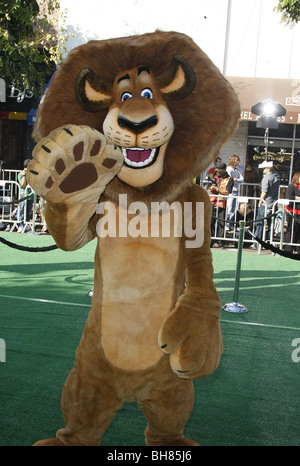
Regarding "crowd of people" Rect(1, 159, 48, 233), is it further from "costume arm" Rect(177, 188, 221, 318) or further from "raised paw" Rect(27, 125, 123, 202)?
"raised paw" Rect(27, 125, 123, 202)

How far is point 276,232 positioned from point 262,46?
19.7ft

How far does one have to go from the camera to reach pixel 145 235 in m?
1.91

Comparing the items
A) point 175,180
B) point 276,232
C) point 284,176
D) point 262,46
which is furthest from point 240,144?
point 175,180

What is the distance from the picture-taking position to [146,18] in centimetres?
1294

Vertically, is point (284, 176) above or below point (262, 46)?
below

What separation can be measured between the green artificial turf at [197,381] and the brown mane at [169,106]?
55.5 inches

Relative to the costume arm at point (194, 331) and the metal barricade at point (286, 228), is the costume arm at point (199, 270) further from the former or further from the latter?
the metal barricade at point (286, 228)

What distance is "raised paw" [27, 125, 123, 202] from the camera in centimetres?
152

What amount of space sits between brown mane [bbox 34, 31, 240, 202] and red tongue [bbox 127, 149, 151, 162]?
3.8 inches

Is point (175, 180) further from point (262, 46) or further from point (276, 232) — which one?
point (262, 46)

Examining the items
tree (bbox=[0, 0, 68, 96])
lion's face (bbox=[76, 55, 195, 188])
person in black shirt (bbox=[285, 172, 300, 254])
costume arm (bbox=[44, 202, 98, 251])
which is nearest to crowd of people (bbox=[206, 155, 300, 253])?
person in black shirt (bbox=[285, 172, 300, 254])

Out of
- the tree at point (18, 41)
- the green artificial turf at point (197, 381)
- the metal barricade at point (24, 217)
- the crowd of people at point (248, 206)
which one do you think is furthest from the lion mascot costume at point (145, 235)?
the metal barricade at point (24, 217)

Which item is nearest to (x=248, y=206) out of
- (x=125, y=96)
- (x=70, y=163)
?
(x=125, y=96)
